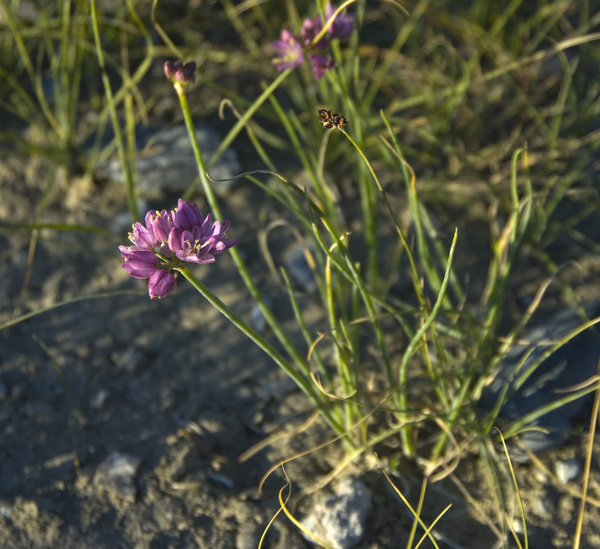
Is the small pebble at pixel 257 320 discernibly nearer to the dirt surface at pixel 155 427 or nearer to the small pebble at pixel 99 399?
the dirt surface at pixel 155 427

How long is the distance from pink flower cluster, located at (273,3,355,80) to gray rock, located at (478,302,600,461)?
0.74 meters

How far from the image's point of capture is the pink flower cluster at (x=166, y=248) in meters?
0.92

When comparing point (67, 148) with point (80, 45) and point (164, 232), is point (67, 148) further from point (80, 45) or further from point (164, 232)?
point (164, 232)

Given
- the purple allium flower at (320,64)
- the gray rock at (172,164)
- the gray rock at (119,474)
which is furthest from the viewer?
the gray rock at (172,164)

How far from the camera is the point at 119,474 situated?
1.37m

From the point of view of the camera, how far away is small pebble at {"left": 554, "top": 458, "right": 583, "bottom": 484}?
4.51 feet

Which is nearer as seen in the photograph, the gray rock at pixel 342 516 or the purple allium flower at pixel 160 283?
the purple allium flower at pixel 160 283

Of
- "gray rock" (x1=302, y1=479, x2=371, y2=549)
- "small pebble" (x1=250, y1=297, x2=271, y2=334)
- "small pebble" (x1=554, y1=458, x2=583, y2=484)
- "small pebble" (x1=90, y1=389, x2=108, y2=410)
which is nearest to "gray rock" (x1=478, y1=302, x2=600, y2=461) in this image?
"small pebble" (x1=554, y1=458, x2=583, y2=484)

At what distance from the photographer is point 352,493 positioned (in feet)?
4.27

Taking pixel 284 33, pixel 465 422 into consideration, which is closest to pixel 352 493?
pixel 465 422

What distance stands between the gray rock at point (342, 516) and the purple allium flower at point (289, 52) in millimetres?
887

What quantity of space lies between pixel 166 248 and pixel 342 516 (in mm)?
682

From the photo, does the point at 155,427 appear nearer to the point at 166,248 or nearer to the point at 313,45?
the point at 166,248

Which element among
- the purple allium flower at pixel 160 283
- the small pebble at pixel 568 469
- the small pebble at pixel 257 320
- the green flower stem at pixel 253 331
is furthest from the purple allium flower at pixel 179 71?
the small pebble at pixel 568 469
